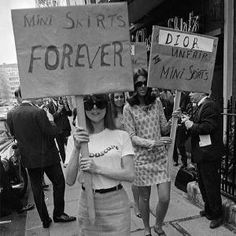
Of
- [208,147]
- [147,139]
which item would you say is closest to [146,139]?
[147,139]

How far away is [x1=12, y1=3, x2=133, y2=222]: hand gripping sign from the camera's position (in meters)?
2.21

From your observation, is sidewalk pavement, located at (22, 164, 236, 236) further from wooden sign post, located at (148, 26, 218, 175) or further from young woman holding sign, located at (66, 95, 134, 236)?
young woman holding sign, located at (66, 95, 134, 236)

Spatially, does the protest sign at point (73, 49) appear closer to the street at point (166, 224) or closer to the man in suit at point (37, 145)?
the man in suit at point (37, 145)

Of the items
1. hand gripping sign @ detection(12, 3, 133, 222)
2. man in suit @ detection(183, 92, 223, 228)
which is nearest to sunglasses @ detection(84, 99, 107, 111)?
hand gripping sign @ detection(12, 3, 133, 222)

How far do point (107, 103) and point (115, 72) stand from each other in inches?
10.1

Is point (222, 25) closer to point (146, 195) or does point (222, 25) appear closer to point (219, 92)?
point (219, 92)

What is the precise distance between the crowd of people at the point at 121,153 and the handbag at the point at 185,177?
949 millimetres

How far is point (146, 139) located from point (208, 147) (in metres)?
0.85

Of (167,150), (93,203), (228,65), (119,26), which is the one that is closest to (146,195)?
(167,150)

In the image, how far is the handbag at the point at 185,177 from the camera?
521 centimetres

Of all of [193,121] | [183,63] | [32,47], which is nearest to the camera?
[32,47]

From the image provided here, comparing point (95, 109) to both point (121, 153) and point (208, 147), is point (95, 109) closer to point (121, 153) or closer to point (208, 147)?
point (121, 153)

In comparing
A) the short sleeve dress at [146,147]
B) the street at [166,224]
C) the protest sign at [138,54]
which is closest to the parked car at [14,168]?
the street at [166,224]

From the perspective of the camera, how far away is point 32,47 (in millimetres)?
2217
